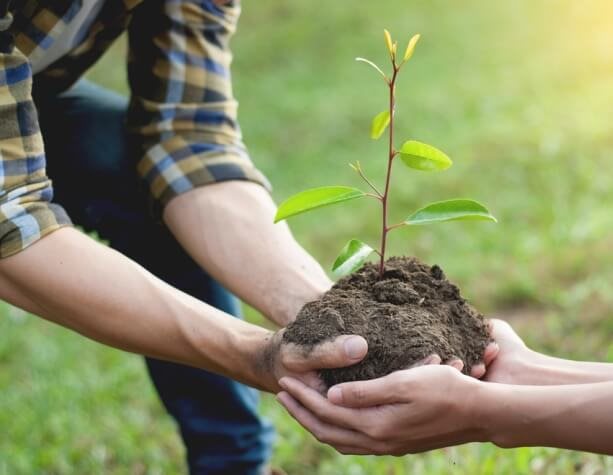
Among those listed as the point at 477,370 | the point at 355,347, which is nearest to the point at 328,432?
the point at 355,347

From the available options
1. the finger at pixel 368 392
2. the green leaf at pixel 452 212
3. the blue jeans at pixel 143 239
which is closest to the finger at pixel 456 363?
the finger at pixel 368 392

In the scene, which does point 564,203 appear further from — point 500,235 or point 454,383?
point 454,383

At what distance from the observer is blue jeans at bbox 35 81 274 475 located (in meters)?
2.09

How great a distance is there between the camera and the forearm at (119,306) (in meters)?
1.56

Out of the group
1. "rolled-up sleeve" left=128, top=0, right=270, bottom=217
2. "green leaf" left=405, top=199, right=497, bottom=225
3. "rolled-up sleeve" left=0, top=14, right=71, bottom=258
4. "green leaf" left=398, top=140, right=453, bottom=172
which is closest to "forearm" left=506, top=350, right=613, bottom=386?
"green leaf" left=405, top=199, right=497, bottom=225

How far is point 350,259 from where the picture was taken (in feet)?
5.40

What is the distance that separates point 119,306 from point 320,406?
401 millimetres

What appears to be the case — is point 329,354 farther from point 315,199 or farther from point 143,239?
point 143,239

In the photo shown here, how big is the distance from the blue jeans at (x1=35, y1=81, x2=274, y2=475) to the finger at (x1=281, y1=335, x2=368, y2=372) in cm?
65

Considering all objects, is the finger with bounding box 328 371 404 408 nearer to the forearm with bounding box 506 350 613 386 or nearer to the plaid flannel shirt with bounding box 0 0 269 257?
the forearm with bounding box 506 350 613 386

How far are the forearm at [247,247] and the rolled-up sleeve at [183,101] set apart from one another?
41 mm

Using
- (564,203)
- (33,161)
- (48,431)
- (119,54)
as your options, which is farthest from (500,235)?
(119,54)

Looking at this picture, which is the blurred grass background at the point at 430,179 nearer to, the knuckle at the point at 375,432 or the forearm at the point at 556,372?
the forearm at the point at 556,372

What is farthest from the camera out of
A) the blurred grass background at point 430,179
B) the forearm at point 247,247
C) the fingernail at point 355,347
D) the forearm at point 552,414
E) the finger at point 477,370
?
the blurred grass background at point 430,179
